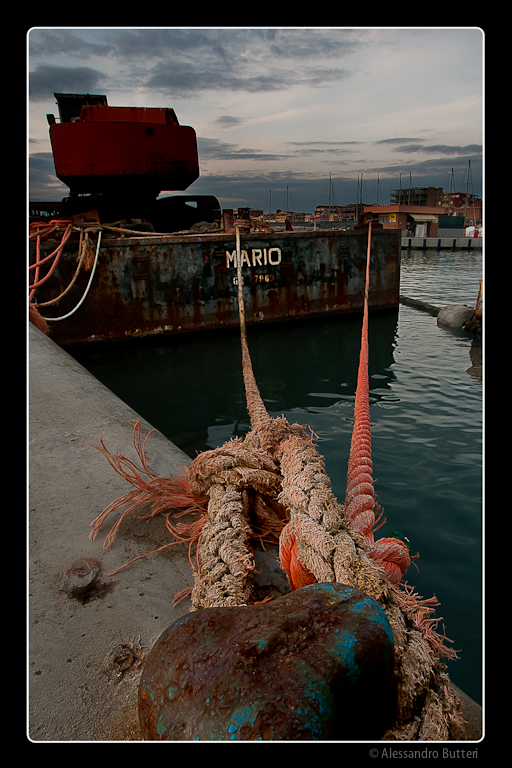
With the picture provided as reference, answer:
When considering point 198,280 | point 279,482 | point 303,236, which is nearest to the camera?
point 279,482

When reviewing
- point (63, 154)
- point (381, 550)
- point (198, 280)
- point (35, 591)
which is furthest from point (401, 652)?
point (63, 154)

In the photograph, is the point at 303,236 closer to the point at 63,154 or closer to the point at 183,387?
the point at 183,387

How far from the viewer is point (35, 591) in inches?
60.7

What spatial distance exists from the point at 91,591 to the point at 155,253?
7128 millimetres

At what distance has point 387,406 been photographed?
5.45 metres

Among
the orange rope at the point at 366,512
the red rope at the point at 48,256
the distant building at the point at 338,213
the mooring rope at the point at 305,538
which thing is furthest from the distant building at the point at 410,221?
the mooring rope at the point at 305,538

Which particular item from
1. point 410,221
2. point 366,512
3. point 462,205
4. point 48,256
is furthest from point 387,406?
point 462,205

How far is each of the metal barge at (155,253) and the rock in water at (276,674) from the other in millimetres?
6568

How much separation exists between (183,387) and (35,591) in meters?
4.95

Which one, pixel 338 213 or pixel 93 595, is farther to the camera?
pixel 338 213

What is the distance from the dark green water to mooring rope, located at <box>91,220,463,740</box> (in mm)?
531

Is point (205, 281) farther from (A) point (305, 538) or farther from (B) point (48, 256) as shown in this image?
(A) point (305, 538)

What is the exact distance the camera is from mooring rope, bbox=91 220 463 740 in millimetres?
1031

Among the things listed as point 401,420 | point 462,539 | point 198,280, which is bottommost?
point 462,539
